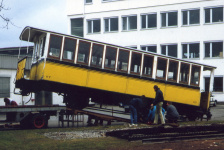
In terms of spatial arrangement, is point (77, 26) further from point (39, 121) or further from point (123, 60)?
point (39, 121)

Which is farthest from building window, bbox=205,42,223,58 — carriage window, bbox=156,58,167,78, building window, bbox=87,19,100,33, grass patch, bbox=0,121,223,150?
grass patch, bbox=0,121,223,150

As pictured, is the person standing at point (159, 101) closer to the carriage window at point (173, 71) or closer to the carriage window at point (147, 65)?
the carriage window at point (147, 65)

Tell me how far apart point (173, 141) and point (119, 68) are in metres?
7.43

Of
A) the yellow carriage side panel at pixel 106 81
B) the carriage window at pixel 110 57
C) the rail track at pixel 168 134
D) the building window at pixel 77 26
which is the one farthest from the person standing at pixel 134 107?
the building window at pixel 77 26

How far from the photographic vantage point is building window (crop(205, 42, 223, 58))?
40.2 m

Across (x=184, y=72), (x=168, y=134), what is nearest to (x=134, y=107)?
(x=184, y=72)

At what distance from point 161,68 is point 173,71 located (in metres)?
0.78

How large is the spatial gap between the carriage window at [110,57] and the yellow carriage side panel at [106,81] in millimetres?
465

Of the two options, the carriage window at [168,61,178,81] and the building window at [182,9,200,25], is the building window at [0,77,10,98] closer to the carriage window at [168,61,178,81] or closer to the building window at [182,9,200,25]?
the carriage window at [168,61,178,81]

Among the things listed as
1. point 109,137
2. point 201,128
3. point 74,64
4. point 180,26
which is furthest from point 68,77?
point 180,26

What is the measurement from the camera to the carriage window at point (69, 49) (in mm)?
18191

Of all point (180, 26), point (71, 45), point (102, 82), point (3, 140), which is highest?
→ point (180, 26)

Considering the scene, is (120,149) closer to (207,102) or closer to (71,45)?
(71,45)

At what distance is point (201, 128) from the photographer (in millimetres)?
15555
